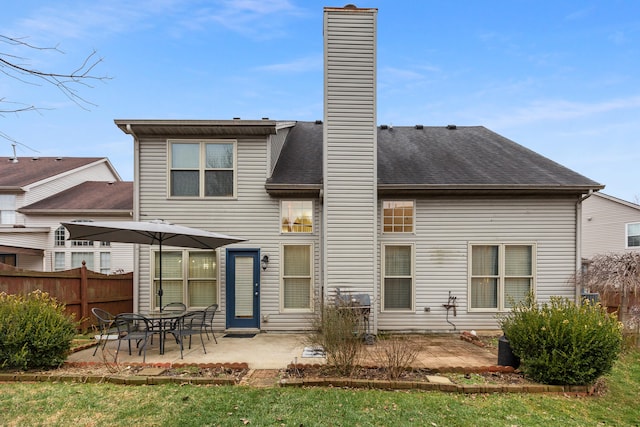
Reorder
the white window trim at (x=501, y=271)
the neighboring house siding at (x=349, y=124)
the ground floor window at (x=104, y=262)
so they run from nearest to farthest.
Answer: the neighboring house siding at (x=349, y=124) → the white window trim at (x=501, y=271) → the ground floor window at (x=104, y=262)

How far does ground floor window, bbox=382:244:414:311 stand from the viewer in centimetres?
845

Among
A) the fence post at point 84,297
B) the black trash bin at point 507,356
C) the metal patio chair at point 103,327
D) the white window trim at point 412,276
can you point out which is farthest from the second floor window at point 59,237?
the black trash bin at point 507,356

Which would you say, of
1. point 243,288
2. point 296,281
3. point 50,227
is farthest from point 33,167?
point 296,281

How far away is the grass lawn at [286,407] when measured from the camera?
3.82 metres

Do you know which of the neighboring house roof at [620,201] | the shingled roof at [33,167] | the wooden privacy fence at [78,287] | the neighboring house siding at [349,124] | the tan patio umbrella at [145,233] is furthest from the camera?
the shingled roof at [33,167]

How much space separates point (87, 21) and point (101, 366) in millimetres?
5633

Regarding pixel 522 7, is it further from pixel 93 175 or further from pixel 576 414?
pixel 93 175

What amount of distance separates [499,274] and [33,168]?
76.0 feet

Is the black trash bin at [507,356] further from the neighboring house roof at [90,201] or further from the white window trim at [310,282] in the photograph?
the neighboring house roof at [90,201]

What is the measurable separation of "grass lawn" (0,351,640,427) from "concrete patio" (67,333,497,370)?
1001 mm

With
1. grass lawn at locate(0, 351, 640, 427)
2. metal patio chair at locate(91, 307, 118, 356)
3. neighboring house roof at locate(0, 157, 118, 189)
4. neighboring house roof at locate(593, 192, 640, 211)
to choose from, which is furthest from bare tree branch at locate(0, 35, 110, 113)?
neighboring house roof at locate(593, 192, 640, 211)

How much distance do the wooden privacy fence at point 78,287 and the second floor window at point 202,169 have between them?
3097 millimetres

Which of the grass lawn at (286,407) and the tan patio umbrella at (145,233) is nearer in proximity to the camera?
the grass lawn at (286,407)

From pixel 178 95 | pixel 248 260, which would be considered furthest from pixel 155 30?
pixel 248 260
